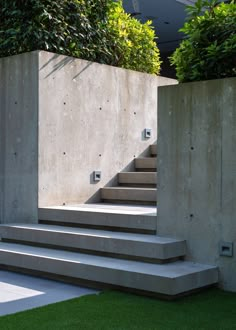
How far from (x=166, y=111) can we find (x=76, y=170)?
63.3 inches

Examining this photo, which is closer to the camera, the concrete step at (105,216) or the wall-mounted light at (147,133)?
the concrete step at (105,216)

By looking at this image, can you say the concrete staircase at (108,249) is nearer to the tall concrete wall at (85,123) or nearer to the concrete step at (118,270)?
the concrete step at (118,270)

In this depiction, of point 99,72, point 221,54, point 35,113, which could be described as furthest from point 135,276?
point 99,72

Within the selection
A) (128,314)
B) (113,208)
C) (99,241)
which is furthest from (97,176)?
(128,314)

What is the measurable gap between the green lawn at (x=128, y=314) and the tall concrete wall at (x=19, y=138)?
1949 mm

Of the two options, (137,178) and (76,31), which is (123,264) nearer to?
(137,178)

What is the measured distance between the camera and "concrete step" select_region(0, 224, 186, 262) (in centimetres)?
421

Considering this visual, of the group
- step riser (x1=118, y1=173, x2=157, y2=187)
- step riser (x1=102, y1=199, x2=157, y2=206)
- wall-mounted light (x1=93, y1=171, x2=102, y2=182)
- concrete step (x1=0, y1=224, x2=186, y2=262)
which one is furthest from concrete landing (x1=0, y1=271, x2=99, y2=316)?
step riser (x1=118, y1=173, x2=157, y2=187)

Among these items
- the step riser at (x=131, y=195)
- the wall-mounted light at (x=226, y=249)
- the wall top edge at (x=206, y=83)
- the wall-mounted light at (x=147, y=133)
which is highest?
the wall top edge at (x=206, y=83)

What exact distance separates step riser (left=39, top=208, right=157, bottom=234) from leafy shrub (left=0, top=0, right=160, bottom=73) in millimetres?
1871

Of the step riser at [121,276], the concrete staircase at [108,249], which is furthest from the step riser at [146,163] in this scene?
the step riser at [121,276]

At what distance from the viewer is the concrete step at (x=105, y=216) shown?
469cm

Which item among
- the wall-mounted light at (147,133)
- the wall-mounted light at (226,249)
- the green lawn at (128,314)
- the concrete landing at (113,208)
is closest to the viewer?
the green lawn at (128,314)

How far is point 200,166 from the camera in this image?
438 centimetres
